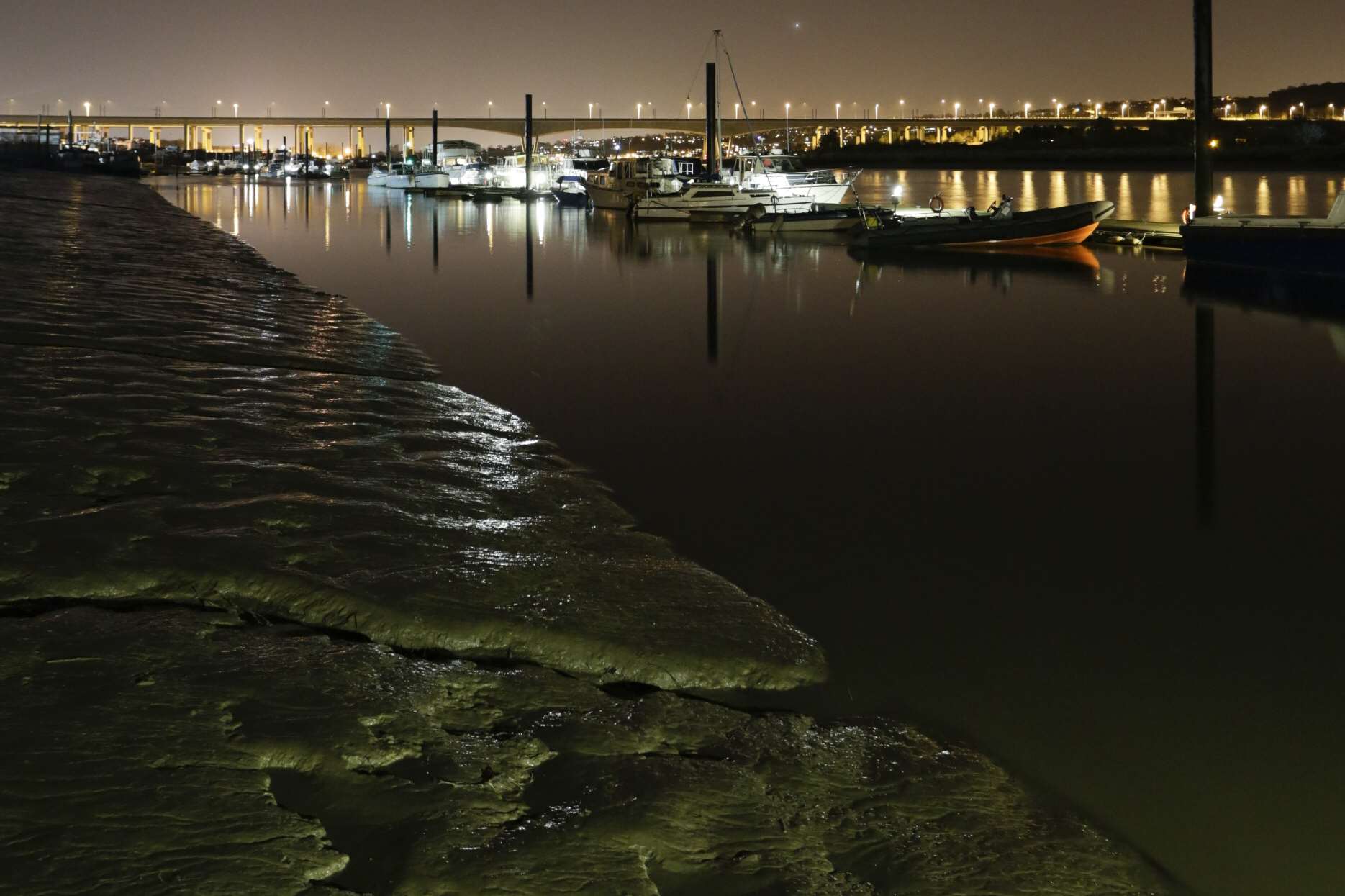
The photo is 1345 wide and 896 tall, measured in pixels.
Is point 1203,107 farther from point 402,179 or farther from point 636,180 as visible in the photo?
point 402,179

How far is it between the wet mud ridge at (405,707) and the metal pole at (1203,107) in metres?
19.8

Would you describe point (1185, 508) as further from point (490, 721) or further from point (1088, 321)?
point (1088, 321)

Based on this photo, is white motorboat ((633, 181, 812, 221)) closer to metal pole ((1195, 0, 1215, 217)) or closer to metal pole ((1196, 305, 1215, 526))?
metal pole ((1195, 0, 1215, 217))

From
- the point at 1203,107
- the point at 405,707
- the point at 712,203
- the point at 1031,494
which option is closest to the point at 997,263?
the point at 1203,107

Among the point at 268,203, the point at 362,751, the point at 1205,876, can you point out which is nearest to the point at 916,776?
the point at 1205,876

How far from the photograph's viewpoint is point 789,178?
142ft

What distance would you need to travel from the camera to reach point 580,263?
27.1 metres

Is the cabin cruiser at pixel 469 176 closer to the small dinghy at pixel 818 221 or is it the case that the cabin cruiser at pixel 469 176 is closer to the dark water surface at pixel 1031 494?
the small dinghy at pixel 818 221

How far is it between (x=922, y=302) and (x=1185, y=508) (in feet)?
39.9

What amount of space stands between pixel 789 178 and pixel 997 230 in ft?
51.9

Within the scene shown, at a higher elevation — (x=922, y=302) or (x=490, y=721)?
(x=922, y=302)

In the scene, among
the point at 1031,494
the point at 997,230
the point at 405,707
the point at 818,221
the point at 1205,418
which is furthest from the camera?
the point at 818,221

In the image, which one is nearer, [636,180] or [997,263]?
[997,263]

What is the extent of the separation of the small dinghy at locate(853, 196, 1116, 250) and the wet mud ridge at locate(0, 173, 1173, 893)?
73.0ft
